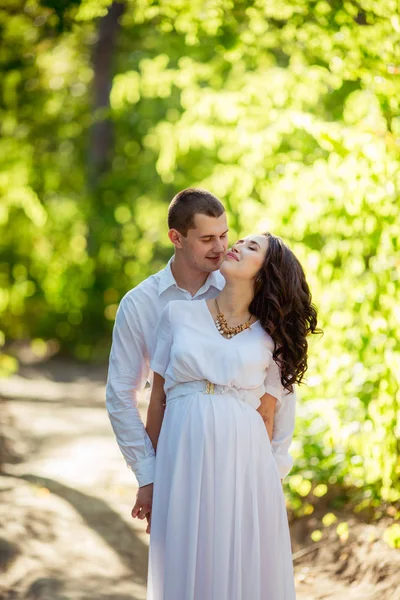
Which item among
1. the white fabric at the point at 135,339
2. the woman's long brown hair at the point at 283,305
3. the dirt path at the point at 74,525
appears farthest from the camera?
the dirt path at the point at 74,525

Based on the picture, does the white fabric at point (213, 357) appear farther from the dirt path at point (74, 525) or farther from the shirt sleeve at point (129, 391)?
the dirt path at point (74, 525)

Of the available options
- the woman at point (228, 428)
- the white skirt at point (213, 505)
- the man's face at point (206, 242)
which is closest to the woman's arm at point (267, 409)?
the woman at point (228, 428)

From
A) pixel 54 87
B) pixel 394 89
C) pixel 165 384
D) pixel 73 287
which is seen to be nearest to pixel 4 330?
pixel 73 287

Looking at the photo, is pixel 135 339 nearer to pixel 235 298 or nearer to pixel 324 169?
pixel 235 298

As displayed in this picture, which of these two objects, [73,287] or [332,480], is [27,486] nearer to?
[332,480]

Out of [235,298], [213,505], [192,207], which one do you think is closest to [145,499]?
[213,505]

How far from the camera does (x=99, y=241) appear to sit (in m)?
14.6

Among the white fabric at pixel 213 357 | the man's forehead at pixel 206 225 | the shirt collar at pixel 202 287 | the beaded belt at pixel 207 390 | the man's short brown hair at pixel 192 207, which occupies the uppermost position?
the man's short brown hair at pixel 192 207

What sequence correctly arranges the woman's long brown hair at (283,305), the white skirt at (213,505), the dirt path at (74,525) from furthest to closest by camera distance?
the dirt path at (74,525), the woman's long brown hair at (283,305), the white skirt at (213,505)

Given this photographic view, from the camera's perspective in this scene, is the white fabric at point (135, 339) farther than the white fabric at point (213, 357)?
Yes

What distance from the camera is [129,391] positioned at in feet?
9.60

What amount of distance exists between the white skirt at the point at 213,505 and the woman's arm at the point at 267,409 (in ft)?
0.45

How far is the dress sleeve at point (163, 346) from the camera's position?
9.20 ft

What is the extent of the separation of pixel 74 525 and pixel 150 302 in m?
3.06
